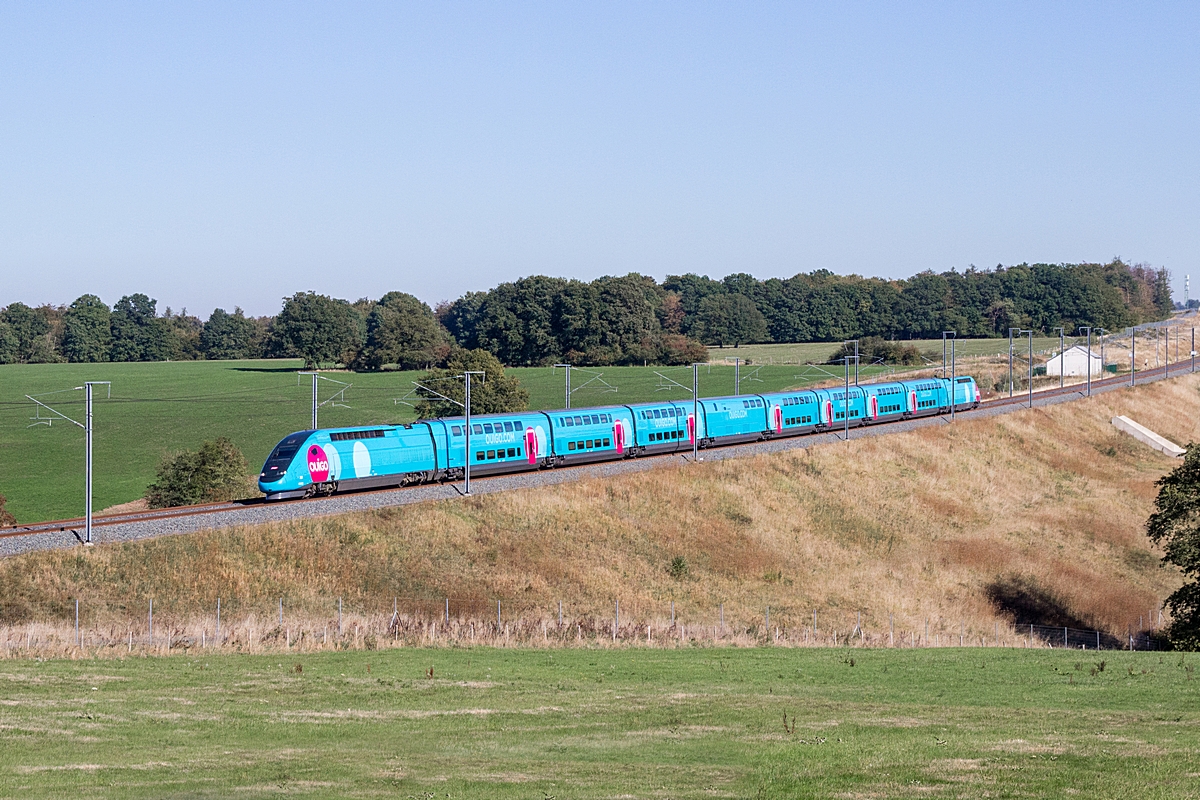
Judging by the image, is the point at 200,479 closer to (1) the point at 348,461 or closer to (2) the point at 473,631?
(1) the point at 348,461

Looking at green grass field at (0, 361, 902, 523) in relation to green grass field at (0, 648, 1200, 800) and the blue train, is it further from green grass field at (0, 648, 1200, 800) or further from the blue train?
green grass field at (0, 648, 1200, 800)

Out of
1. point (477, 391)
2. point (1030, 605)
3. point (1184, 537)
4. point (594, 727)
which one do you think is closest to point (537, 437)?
point (1030, 605)

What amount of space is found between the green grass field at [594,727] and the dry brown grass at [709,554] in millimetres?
13649

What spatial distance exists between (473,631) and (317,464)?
17.7m

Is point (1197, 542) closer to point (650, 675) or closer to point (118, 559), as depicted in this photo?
point (650, 675)

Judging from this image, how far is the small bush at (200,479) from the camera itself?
85.1 metres

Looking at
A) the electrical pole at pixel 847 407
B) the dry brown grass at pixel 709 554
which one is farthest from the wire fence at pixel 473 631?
the electrical pole at pixel 847 407

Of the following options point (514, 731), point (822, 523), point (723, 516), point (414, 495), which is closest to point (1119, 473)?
point (822, 523)

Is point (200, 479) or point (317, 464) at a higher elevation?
point (317, 464)

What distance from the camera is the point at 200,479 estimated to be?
8581 cm

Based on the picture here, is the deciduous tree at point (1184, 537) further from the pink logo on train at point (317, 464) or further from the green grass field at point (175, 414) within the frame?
the green grass field at point (175, 414)

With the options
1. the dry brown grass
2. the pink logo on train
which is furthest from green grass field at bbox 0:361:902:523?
the dry brown grass

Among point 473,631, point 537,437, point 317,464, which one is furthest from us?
point 537,437

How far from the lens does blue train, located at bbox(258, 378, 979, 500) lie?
2458 inches
